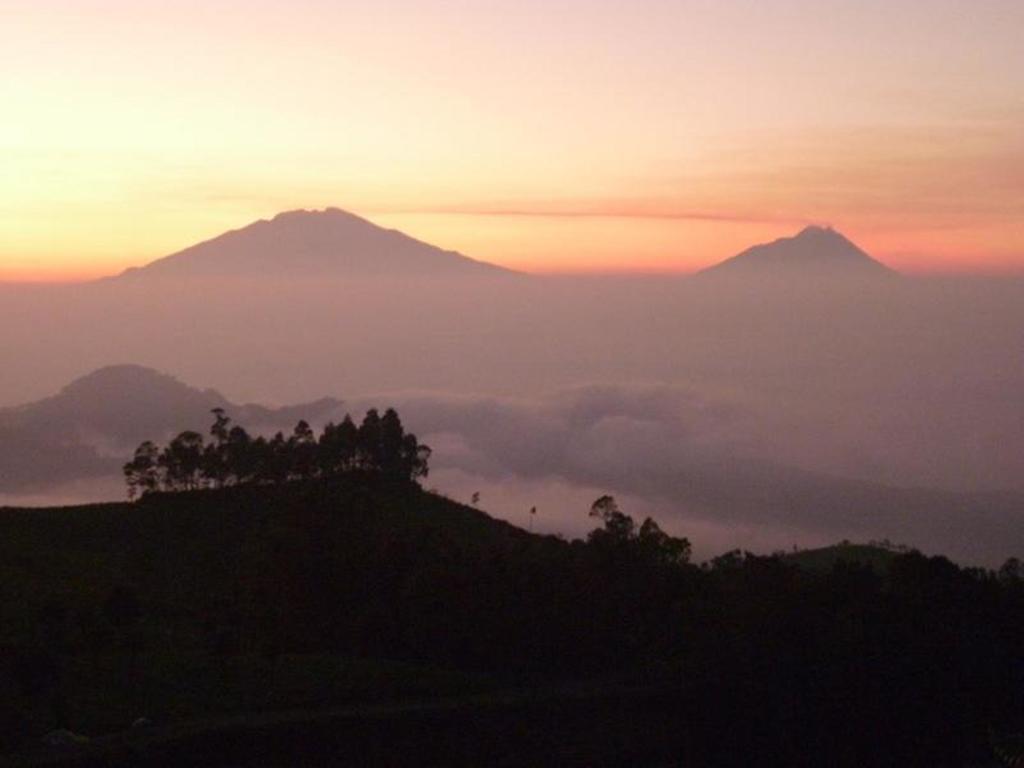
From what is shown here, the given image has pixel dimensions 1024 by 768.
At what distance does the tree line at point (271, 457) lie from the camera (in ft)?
242

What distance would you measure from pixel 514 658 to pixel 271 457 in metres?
42.0

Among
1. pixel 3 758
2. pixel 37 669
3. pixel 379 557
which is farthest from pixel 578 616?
pixel 3 758

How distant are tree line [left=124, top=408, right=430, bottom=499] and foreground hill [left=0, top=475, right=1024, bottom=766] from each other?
2154 centimetres

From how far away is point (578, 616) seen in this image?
3628 cm

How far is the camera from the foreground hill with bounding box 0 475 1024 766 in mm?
25609

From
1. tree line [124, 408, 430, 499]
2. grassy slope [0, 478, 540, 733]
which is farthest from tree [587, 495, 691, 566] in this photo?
tree line [124, 408, 430, 499]

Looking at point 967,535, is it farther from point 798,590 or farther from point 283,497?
point 798,590

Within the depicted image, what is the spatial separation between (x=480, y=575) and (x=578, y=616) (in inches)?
156

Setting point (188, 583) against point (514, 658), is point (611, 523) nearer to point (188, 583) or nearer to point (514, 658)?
point (188, 583)

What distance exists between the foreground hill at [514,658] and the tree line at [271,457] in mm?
21535

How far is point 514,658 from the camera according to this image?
34531 millimetres

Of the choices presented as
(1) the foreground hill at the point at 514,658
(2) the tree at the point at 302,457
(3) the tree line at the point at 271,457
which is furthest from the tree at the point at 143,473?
(1) the foreground hill at the point at 514,658

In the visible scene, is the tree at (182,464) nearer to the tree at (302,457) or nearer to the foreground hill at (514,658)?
the tree at (302,457)

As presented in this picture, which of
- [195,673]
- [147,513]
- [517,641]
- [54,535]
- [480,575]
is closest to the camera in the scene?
[195,673]
